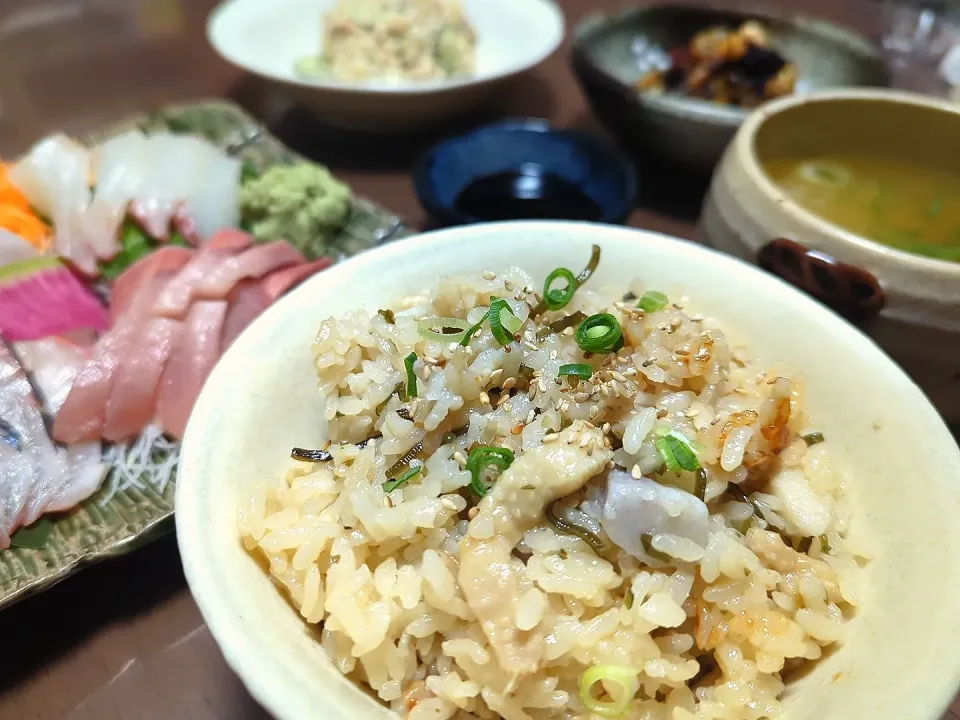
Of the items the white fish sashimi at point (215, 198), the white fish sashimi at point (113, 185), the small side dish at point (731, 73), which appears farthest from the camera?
the small side dish at point (731, 73)

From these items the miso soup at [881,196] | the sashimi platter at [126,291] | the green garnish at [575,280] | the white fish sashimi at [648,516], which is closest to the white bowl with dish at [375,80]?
the sashimi platter at [126,291]

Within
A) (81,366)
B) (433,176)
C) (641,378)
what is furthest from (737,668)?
(433,176)

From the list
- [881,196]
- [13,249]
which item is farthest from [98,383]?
[881,196]

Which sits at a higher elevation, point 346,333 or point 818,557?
point 346,333

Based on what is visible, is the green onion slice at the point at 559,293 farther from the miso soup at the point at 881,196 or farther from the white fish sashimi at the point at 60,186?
the white fish sashimi at the point at 60,186

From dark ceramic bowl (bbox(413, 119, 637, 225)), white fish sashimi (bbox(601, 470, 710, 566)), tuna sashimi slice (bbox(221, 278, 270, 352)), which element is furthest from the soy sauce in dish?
white fish sashimi (bbox(601, 470, 710, 566))

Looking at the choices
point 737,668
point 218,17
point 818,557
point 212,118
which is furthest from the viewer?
point 218,17

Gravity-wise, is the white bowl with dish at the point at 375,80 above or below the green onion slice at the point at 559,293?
below

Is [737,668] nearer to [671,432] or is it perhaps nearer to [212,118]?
[671,432]
